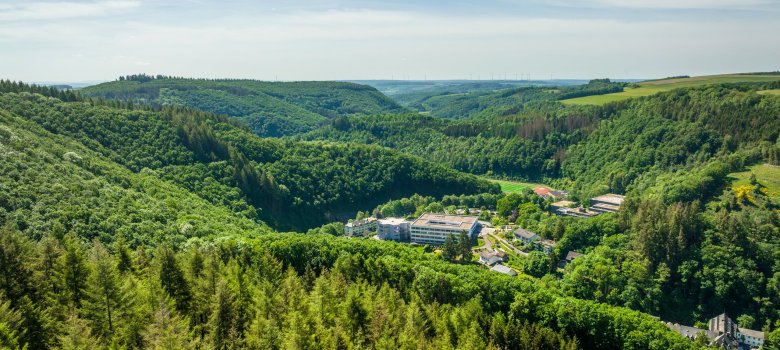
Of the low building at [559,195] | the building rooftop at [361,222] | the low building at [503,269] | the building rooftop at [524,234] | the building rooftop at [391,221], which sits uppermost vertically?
the building rooftop at [524,234]

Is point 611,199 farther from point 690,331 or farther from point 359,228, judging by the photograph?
point 359,228

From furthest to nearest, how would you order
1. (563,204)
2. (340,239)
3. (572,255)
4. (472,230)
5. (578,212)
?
1. (563,204)
2. (578,212)
3. (472,230)
4. (572,255)
5. (340,239)

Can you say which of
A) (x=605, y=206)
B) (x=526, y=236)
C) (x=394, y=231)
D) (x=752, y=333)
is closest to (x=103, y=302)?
(x=752, y=333)

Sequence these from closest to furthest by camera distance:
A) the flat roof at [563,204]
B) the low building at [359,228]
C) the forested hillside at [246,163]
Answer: the forested hillside at [246,163]
the low building at [359,228]
the flat roof at [563,204]

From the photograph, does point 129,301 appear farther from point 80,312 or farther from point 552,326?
point 552,326

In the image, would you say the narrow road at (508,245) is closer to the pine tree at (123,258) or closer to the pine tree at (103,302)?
the pine tree at (123,258)

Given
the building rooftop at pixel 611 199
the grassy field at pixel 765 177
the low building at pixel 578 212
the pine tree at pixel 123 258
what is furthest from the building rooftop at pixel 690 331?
the pine tree at pixel 123 258

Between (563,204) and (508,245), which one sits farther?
(563,204)

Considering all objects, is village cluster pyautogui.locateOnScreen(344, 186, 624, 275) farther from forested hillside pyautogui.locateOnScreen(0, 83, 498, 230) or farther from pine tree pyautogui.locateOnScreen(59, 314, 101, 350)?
pine tree pyautogui.locateOnScreen(59, 314, 101, 350)
